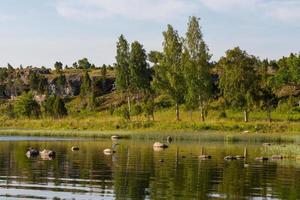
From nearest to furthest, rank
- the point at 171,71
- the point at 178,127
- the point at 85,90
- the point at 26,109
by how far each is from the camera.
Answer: the point at 178,127
the point at 171,71
the point at 26,109
the point at 85,90

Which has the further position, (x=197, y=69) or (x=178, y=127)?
(x=197, y=69)

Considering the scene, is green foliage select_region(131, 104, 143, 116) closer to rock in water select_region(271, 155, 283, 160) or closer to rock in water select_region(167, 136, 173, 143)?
rock in water select_region(167, 136, 173, 143)

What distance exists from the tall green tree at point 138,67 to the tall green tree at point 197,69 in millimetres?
22032

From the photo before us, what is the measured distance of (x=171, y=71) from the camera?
122 meters

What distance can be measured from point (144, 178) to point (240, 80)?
77.4 metres

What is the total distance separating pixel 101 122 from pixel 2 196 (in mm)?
86032

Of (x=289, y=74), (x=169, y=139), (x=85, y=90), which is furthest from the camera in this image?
(x=85, y=90)

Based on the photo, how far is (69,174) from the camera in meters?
38.4

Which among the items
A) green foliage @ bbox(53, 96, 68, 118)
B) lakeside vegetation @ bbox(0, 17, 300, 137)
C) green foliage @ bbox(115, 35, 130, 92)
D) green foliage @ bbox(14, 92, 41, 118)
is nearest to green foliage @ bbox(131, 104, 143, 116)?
lakeside vegetation @ bbox(0, 17, 300, 137)

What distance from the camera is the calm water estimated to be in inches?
1172

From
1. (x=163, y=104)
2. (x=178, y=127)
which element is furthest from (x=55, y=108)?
(x=178, y=127)

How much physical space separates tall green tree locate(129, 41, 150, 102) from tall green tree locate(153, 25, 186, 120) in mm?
16242

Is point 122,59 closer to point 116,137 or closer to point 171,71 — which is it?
point 171,71

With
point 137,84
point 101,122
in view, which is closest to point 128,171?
point 101,122
